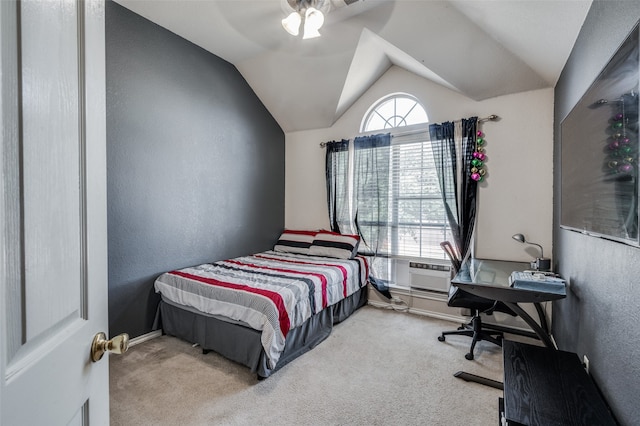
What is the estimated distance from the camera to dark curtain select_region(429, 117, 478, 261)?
322cm

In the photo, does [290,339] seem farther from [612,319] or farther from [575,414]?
[612,319]

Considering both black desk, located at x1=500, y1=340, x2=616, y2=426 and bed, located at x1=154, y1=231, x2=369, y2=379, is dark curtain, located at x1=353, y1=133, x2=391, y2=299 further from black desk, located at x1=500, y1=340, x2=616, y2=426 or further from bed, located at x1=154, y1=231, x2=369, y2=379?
black desk, located at x1=500, y1=340, x2=616, y2=426

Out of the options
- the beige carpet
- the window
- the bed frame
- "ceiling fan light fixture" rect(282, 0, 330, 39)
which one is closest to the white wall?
the window

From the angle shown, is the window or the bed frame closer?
the bed frame

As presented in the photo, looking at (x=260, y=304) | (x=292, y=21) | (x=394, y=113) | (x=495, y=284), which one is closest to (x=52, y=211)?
(x=260, y=304)

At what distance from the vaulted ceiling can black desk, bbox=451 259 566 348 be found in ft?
5.80

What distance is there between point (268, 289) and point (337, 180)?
214 centimetres

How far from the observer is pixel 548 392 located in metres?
1.21

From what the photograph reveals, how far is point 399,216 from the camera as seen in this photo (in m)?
3.80

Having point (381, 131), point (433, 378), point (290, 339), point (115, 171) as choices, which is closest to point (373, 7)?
point (381, 131)

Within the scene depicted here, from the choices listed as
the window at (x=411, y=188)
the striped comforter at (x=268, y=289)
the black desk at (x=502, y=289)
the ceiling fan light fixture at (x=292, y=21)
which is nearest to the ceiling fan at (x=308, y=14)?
the ceiling fan light fixture at (x=292, y=21)

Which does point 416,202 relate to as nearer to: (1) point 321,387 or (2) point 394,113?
(2) point 394,113

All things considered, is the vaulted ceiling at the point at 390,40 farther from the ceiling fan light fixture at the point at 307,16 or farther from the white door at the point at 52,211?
the white door at the point at 52,211

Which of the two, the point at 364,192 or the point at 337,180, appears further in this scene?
the point at 337,180
